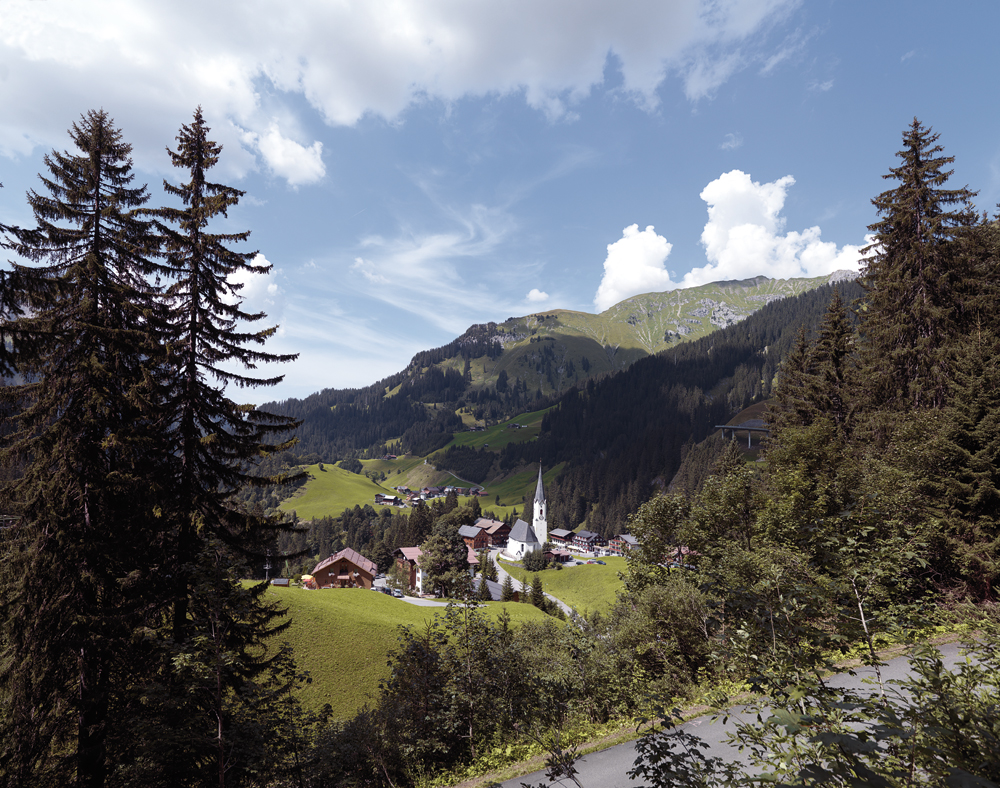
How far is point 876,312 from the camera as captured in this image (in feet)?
87.1

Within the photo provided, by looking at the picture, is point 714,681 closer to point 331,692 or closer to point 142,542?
point 142,542

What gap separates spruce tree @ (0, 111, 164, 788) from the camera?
435 inches

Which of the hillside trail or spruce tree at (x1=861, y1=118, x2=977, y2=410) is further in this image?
the hillside trail

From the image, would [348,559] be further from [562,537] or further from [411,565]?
[562,537]

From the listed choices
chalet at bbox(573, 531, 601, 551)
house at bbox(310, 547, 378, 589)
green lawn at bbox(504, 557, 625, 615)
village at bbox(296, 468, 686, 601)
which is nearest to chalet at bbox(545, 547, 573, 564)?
village at bbox(296, 468, 686, 601)

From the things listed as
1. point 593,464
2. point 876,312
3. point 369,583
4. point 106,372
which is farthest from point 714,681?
point 593,464

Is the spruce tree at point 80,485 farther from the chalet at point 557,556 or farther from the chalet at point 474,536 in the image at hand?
the chalet at point 474,536

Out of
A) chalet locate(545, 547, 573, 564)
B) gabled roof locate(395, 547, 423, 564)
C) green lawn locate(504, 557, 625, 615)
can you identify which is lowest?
chalet locate(545, 547, 573, 564)

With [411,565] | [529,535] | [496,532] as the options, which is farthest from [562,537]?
[411,565]

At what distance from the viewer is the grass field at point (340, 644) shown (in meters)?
28.1

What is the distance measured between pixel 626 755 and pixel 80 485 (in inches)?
659

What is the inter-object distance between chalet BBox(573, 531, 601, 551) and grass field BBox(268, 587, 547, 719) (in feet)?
354

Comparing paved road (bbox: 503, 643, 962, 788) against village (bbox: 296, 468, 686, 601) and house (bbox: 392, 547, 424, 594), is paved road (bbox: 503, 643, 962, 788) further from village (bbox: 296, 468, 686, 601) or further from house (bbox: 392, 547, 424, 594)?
house (bbox: 392, 547, 424, 594)

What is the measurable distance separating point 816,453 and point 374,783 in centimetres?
2376
